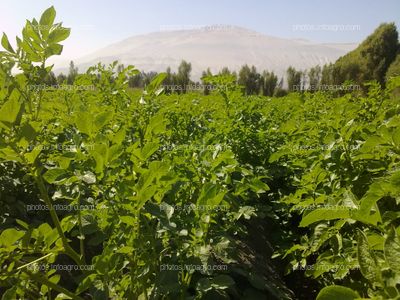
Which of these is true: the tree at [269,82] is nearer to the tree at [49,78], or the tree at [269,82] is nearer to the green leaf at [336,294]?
the tree at [49,78]

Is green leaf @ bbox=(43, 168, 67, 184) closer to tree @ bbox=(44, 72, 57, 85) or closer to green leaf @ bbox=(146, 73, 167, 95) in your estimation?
tree @ bbox=(44, 72, 57, 85)

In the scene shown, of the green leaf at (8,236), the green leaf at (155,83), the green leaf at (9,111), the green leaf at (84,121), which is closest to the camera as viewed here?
the green leaf at (9,111)

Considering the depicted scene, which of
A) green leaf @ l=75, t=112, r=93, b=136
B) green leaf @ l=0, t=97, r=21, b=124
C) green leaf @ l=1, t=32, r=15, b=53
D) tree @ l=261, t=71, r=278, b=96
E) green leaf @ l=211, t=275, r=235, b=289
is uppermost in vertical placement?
green leaf @ l=1, t=32, r=15, b=53

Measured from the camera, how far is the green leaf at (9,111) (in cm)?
113

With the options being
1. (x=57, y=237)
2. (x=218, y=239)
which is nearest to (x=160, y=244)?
(x=218, y=239)

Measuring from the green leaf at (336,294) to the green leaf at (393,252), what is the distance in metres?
0.08

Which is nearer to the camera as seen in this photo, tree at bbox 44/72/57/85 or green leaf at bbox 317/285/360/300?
green leaf at bbox 317/285/360/300

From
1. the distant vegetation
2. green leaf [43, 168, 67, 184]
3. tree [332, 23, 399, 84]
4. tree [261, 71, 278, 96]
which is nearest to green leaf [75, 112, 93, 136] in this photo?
the distant vegetation

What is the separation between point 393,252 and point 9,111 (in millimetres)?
1071

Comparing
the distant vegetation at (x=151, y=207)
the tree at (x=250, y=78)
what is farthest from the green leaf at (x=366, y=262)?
the tree at (x=250, y=78)

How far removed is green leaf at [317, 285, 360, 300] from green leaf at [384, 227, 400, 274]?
81 millimetres

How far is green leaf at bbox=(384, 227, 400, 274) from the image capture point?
0.66m

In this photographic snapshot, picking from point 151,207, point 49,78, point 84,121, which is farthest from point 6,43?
point 49,78

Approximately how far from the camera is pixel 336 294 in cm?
68
